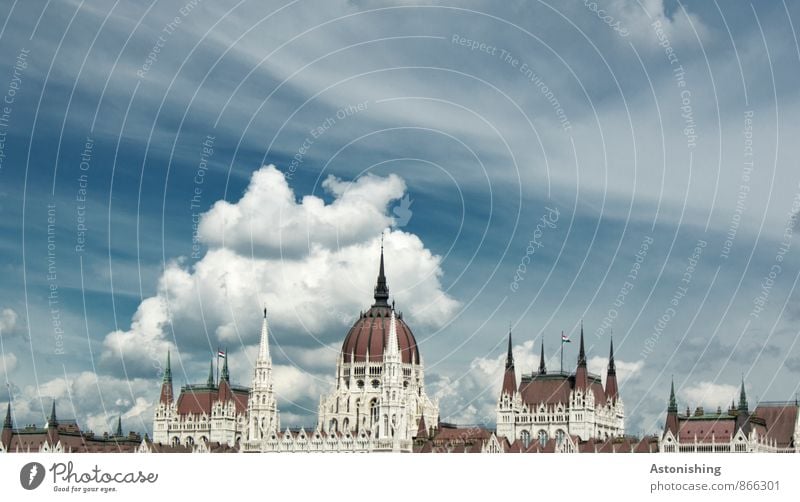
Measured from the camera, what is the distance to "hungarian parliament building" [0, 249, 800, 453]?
11119cm

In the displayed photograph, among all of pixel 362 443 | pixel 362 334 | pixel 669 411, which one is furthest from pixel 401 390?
pixel 669 411

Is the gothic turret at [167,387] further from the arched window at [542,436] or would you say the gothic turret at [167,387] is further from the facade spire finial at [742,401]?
the facade spire finial at [742,401]

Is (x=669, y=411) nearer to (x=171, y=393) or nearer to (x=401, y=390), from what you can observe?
(x=401, y=390)

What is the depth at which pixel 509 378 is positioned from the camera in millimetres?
126500

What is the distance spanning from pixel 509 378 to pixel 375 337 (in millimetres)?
14132

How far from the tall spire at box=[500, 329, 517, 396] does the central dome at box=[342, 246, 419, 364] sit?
9096 millimetres
